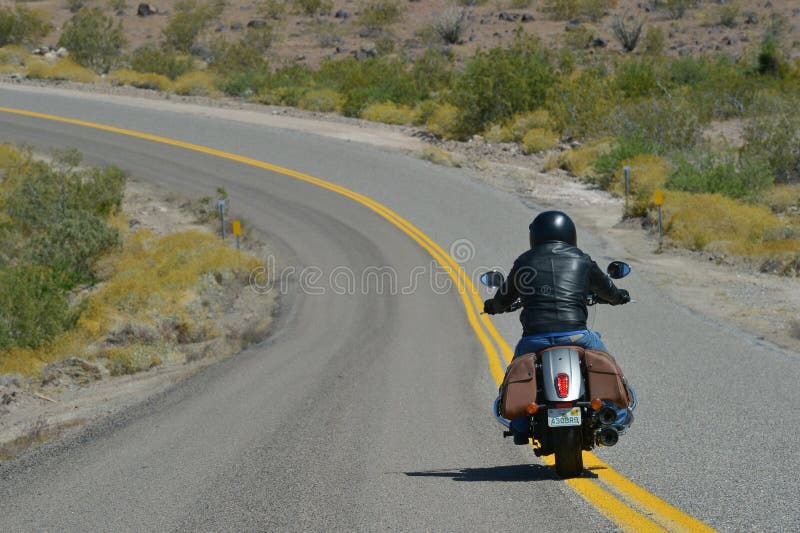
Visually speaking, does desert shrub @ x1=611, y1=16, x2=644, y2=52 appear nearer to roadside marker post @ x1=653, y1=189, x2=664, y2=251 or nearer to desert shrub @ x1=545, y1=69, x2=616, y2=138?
desert shrub @ x1=545, y1=69, x2=616, y2=138

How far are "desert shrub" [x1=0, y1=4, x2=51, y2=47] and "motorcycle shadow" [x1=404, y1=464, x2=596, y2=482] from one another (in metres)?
67.1

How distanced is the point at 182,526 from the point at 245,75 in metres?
52.4

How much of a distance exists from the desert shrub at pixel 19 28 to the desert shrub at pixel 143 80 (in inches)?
600

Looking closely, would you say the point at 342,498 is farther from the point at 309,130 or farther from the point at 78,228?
the point at 309,130

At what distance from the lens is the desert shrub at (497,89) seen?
4331 cm

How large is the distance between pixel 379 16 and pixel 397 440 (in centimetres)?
7816

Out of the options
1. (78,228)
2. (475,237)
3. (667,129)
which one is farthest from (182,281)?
(667,129)

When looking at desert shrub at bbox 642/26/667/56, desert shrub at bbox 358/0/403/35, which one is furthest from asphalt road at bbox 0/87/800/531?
desert shrub at bbox 358/0/403/35

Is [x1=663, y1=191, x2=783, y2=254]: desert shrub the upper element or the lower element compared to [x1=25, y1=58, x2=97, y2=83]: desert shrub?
lower

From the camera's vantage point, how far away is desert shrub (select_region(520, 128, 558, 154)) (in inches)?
1567

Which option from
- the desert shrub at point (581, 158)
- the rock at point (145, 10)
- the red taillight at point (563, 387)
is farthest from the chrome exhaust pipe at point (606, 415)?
the rock at point (145, 10)

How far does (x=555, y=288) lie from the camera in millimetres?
6758

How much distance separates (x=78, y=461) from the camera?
27.5ft

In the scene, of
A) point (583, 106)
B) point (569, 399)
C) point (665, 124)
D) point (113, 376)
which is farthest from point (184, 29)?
point (569, 399)
